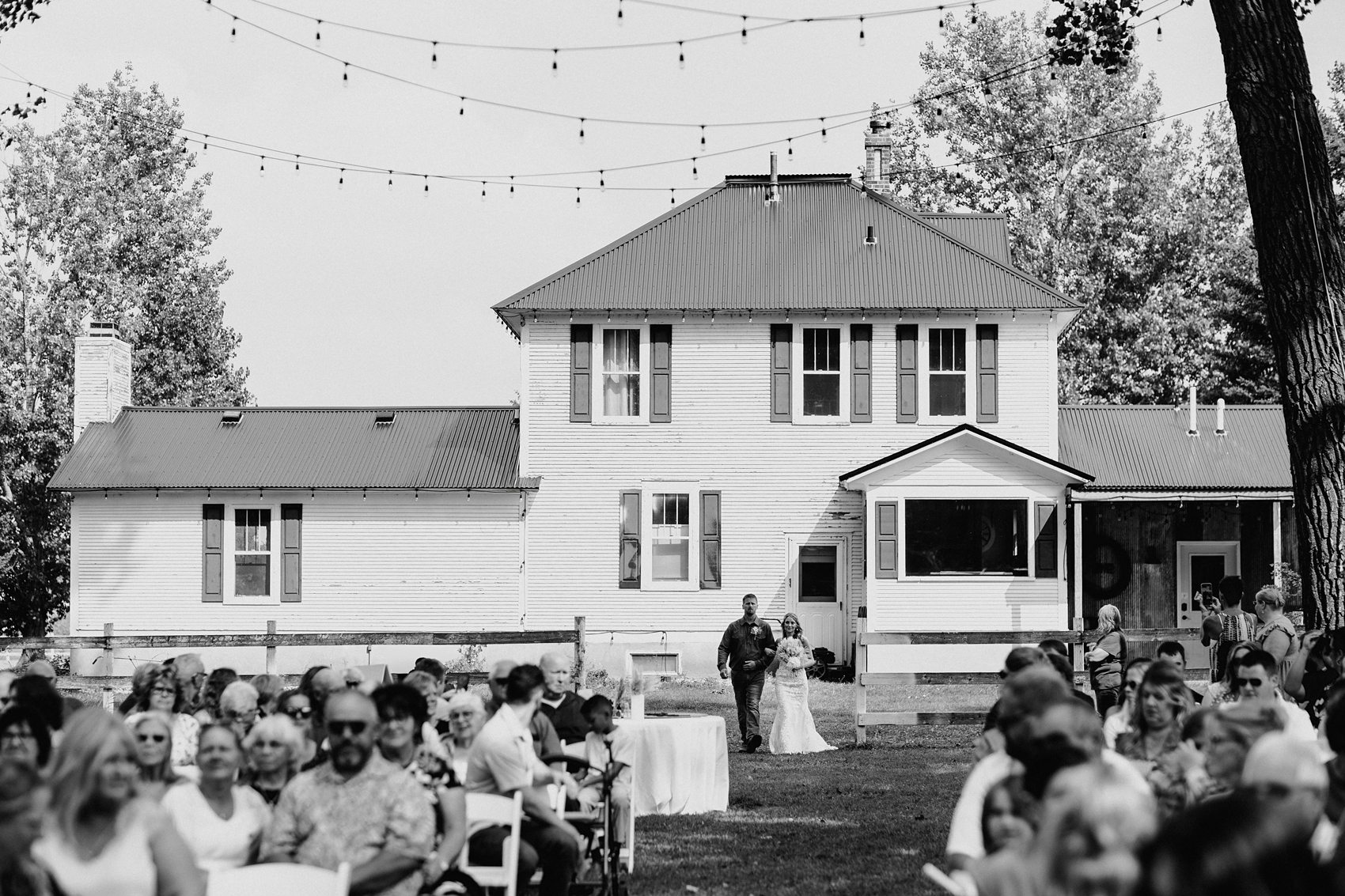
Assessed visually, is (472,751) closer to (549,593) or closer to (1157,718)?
(1157,718)

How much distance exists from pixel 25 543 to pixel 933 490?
20.2 m

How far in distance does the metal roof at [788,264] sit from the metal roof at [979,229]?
0.82 m

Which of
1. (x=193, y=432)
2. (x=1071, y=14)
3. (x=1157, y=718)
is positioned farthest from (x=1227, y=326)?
(x=1157, y=718)

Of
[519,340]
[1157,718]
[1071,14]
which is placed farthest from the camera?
[519,340]

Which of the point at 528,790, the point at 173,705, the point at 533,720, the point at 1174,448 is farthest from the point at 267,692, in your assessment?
the point at 1174,448

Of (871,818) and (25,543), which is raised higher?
(25,543)

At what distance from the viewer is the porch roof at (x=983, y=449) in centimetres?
2470

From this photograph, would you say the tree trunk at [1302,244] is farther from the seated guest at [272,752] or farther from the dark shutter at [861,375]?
the dark shutter at [861,375]

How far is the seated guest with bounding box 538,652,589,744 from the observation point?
995 cm

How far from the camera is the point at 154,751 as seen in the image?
639 cm

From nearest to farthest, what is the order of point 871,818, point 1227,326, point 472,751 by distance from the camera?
point 472,751 → point 871,818 → point 1227,326

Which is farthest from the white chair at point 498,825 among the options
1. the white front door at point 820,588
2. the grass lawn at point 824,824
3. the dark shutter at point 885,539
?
the white front door at point 820,588

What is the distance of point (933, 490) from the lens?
24984 millimetres

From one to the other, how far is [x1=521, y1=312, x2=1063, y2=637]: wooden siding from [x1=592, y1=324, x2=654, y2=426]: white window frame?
10cm
